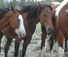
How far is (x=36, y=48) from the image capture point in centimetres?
438

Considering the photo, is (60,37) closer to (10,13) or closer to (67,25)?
(67,25)

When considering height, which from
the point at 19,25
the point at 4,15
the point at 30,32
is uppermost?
the point at 4,15

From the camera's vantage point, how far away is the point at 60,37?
8.16ft

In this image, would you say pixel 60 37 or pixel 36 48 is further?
pixel 36 48

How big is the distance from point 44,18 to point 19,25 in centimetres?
73

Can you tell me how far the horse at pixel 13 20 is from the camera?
244cm

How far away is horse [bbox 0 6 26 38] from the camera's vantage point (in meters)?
2.44

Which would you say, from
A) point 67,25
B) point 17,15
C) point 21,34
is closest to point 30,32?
point 21,34

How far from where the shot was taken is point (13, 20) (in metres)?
2.45

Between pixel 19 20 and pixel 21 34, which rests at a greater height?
pixel 19 20

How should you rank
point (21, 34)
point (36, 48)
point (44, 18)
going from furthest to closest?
1. point (36, 48)
2. point (44, 18)
3. point (21, 34)

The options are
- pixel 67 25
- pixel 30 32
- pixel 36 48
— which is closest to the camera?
pixel 67 25

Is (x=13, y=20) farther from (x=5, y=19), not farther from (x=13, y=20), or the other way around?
(x=5, y=19)

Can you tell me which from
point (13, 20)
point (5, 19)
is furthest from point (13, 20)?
point (5, 19)
